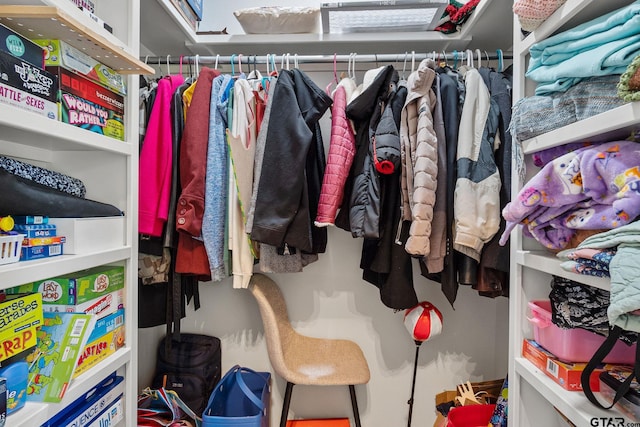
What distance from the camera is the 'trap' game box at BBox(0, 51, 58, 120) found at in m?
0.69

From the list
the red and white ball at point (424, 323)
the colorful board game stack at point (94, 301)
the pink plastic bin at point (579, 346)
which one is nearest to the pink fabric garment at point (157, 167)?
the colorful board game stack at point (94, 301)

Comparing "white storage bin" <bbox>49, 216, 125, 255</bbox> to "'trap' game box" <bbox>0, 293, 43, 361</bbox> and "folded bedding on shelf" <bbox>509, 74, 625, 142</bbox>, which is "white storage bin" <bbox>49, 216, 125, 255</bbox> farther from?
"folded bedding on shelf" <bbox>509, 74, 625, 142</bbox>

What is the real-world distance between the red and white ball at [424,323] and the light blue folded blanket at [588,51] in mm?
1020

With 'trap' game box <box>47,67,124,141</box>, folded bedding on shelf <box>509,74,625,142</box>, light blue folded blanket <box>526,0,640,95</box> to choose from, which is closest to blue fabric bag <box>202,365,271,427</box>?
'trap' game box <box>47,67,124,141</box>

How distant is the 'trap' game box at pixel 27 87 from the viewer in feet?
2.27

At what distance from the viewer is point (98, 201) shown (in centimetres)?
108

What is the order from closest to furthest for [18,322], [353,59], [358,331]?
[18,322]
[353,59]
[358,331]

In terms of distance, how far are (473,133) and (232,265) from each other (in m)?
1.02

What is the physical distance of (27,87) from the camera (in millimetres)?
744

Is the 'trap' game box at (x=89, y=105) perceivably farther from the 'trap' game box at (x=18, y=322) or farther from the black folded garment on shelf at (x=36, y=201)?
the 'trap' game box at (x=18, y=322)

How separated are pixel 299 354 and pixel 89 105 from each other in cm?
131

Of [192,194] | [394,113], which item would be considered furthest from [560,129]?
[192,194]

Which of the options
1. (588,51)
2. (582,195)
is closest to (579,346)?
(582,195)

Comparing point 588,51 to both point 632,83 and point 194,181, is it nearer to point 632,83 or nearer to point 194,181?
point 632,83
